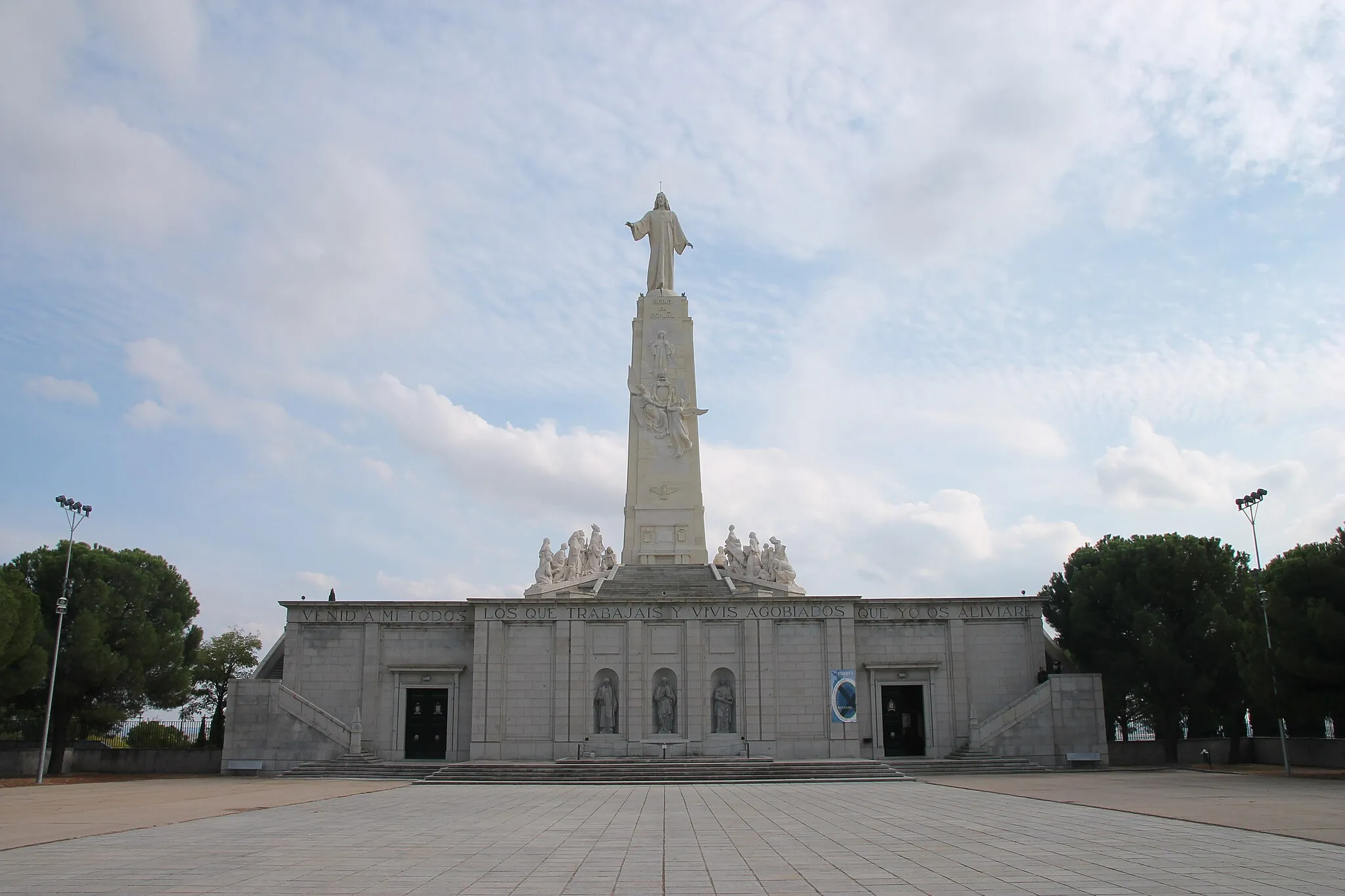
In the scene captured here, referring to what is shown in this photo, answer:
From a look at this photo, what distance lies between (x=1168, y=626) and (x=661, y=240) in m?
31.8

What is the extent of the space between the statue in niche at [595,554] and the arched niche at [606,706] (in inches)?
329

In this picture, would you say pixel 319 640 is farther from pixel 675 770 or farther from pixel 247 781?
pixel 675 770

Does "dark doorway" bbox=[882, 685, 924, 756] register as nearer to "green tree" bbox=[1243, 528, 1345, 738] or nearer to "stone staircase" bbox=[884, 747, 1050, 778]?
"stone staircase" bbox=[884, 747, 1050, 778]

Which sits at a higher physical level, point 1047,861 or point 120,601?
point 120,601

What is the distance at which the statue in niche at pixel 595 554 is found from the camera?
47406 millimetres

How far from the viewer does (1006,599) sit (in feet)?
133

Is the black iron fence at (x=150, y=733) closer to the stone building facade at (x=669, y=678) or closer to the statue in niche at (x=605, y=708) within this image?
the stone building facade at (x=669, y=678)

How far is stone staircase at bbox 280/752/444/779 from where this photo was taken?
3528 centimetres

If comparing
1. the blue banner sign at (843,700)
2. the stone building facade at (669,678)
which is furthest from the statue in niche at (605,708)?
the blue banner sign at (843,700)

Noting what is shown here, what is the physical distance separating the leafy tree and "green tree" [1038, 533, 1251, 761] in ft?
119

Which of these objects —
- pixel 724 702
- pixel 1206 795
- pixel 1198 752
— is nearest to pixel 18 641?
pixel 724 702

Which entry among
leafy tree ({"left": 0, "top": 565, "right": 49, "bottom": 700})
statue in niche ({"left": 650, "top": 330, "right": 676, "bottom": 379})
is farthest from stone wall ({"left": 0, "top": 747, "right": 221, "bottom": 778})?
statue in niche ({"left": 650, "top": 330, "right": 676, "bottom": 379})

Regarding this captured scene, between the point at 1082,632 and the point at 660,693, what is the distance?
723 inches

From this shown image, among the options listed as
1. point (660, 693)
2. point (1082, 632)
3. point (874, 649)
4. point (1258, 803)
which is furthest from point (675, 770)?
point (1082, 632)
